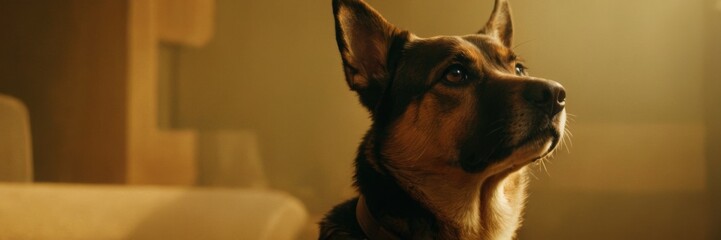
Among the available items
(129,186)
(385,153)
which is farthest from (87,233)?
(385,153)

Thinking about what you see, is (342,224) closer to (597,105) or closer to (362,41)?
(362,41)

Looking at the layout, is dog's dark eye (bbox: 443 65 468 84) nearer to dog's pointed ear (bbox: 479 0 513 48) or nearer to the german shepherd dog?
the german shepherd dog

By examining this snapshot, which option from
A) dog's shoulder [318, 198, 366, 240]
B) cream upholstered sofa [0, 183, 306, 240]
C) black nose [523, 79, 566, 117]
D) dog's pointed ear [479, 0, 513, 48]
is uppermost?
dog's pointed ear [479, 0, 513, 48]

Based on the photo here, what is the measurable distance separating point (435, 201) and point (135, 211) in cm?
74

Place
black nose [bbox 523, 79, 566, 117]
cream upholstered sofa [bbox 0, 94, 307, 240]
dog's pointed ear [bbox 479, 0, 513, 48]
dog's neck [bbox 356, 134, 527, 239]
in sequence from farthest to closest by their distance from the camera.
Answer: cream upholstered sofa [bbox 0, 94, 307, 240], dog's pointed ear [bbox 479, 0, 513, 48], dog's neck [bbox 356, 134, 527, 239], black nose [bbox 523, 79, 566, 117]

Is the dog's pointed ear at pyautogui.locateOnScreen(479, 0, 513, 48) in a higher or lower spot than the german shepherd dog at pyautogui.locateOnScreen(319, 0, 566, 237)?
higher

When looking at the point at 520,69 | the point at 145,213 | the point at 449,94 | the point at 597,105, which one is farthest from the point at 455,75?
the point at 145,213

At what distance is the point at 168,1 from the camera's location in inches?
56.2

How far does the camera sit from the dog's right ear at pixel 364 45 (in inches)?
45.1

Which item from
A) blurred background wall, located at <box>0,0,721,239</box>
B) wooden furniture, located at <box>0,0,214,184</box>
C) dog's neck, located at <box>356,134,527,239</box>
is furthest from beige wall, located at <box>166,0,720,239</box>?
wooden furniture, located at <box>0,0,214,184</box>

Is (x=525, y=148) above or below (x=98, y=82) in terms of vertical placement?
above

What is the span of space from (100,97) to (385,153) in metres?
0.76

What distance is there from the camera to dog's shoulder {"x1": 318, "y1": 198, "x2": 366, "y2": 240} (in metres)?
1.18

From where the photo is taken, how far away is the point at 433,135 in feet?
3.77
